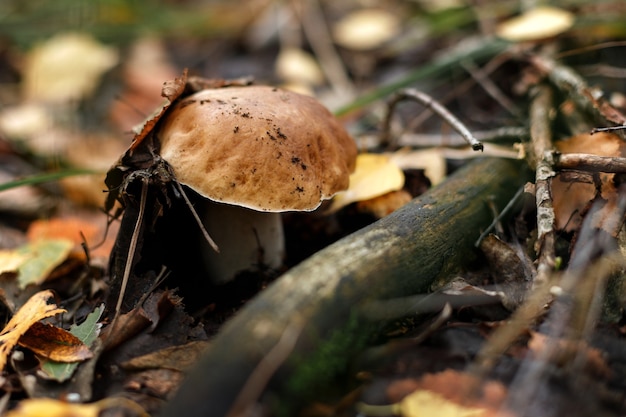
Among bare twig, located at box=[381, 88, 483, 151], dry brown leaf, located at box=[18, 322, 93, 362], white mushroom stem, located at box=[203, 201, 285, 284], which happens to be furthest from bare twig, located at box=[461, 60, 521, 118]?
dry brown leaf, located at box=[18, 322, 93, 362]

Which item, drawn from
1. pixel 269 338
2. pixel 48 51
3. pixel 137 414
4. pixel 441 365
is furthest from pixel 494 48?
pixel 48 51

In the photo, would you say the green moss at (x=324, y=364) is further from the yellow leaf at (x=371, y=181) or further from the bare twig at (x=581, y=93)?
the bare twig at (x=581, y=93)

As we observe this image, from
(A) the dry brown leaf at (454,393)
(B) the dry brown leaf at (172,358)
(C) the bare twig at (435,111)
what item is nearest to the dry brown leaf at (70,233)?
(B) the dry brown leaf at (172,358)

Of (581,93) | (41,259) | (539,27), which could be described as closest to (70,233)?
(41,259)

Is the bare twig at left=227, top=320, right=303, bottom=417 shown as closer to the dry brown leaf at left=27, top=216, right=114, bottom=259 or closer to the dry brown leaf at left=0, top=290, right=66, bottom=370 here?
the dry brown leaf at left=0, top=290, right=66, bottom=370

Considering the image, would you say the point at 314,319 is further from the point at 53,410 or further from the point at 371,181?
the point at 371,181
